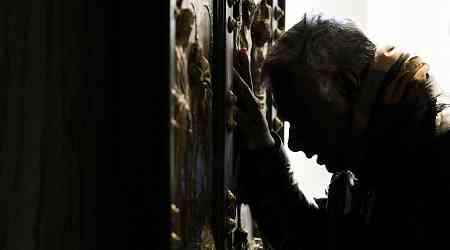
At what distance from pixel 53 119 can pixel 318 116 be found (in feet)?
1.94

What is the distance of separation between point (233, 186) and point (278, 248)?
236 mm

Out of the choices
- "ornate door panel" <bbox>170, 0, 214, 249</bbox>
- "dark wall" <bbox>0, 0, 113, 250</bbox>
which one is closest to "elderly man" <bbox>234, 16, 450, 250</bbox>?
"ornate door panel" <bbox>170, 0, 214, 249</bbox>

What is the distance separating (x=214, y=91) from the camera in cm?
122

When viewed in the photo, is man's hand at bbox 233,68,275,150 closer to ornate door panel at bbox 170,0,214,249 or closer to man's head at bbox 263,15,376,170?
man's head at bbox 263,15,376,170

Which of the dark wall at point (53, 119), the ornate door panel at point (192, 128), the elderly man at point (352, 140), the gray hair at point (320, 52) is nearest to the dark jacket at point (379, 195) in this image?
the elderly man at point (352, 140)

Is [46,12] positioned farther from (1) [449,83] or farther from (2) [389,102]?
(1) [449,83]

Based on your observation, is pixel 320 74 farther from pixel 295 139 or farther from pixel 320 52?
pixel 295 139

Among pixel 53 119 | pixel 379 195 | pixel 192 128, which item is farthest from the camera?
pixel 379 195

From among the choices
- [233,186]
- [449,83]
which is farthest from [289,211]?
[449,83]

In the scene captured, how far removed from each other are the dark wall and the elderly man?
40 cm

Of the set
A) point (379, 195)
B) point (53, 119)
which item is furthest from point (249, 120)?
point (53, 119)

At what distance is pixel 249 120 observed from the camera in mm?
1386

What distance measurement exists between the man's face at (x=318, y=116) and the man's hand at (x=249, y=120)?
0.05 metres

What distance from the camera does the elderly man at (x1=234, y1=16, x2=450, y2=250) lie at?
50.1 inches
